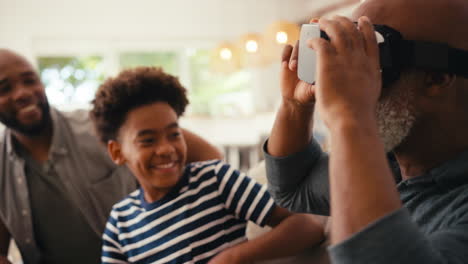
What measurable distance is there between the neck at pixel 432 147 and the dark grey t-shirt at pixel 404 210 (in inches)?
0.8

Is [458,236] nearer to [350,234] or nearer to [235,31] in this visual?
[350,234]

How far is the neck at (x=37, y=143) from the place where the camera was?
66.2 inches

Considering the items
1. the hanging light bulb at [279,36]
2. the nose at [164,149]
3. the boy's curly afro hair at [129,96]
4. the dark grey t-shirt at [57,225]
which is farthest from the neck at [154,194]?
the hanging light bulb at [279,36]

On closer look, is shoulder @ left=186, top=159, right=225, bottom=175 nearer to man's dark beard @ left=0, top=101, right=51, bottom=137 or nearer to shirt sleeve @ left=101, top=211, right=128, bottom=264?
shirt sleeve @ left=101, top=211, right=128, bottom=264

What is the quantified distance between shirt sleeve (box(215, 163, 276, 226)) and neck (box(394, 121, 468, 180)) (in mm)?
421

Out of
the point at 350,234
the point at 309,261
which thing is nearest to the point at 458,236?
the point at 350,234

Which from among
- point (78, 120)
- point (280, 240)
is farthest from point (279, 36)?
point (280, 240)

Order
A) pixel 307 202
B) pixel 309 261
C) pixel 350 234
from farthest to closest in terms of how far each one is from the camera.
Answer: pixel 309 261 < pixel 307 202 < pixel 350 234

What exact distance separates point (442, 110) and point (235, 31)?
5901 millimetres

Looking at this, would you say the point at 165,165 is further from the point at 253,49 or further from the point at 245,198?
the point at 253,49

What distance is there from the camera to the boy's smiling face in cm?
112

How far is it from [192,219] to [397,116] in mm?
608

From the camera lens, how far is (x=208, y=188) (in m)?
1.11

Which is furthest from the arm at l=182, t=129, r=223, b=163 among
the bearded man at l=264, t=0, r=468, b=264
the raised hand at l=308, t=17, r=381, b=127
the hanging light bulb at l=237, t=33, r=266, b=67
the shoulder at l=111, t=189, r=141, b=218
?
the hanging light bulb at l=237, t=33, r=266, b=67
